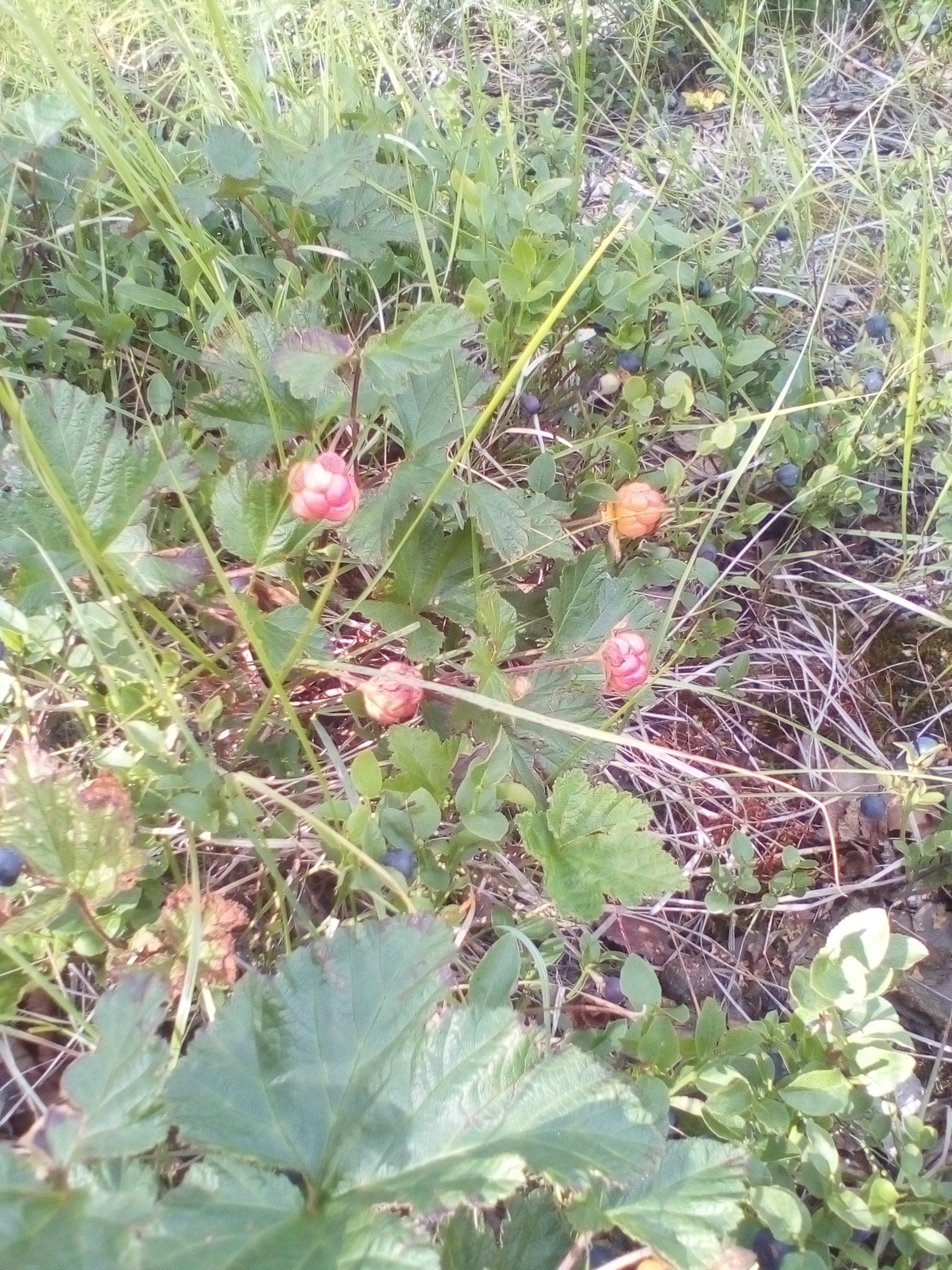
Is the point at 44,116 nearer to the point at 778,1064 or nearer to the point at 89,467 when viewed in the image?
the point at 89,467

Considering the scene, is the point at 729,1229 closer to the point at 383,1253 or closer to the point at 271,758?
the point at 383,1253

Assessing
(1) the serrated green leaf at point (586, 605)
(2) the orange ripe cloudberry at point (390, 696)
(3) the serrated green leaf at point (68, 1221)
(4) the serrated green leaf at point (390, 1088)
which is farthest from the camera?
(1) the serrated green leaf at point (586, 605)

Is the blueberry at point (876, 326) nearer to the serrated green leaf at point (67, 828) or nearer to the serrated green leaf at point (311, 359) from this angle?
the serrated green leaf at point (311, 359)

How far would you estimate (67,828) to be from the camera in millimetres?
932

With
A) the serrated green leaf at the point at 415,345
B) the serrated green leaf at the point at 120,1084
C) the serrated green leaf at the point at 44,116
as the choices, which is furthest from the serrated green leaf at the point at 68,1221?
the serrated green leaf at the point at 44,116

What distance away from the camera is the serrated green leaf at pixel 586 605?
47.1 inches

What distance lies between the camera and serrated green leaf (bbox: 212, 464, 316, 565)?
108cm

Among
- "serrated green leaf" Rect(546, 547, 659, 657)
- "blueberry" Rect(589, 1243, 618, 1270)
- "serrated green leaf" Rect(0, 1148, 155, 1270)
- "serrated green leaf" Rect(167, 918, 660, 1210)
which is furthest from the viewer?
"serrated green leaf" Rect(546, 547, 659, 657)

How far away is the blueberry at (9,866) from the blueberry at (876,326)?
1.74 metres

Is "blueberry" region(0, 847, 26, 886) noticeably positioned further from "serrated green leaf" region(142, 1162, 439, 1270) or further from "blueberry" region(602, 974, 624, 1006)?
"blueberry" region(602, 974, 624, 1006)

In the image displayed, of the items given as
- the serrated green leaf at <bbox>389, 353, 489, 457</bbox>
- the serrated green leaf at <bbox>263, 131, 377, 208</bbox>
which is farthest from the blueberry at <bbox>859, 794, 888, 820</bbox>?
the serrated green leaf at <bbox>263, 131, 377, 208</bbox>

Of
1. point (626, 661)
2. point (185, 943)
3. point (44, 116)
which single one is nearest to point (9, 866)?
point (185, 943)

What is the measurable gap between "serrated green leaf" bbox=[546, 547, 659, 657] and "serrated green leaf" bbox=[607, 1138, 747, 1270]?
610mm

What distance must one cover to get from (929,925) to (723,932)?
0.32 meters
